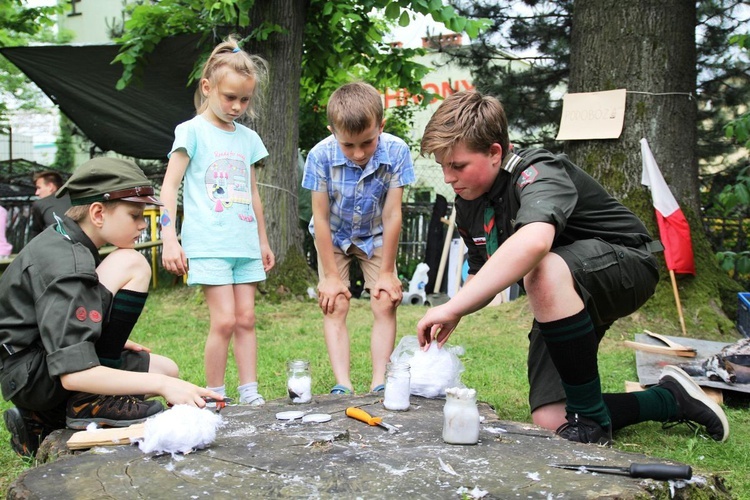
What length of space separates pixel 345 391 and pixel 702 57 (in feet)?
19.7

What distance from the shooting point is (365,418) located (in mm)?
2303

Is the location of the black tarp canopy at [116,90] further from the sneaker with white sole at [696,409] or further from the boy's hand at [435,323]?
the sneaker with white sole at [696,409]

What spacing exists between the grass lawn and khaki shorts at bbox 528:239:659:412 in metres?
0.43

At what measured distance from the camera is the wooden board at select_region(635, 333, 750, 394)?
11.6 feet

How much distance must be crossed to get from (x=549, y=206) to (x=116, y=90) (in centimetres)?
730

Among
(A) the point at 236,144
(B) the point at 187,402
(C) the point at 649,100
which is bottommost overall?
(B) the point at 187,402

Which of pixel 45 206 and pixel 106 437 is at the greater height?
pixel 45 206

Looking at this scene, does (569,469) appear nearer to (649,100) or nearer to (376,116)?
(376,116)

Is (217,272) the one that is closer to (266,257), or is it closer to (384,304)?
(266,257)

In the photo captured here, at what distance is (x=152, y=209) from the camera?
952 centimetres

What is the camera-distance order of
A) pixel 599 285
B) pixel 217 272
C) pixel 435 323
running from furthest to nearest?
pixel 217 272 → pixel 599 285 → pixel 435 323

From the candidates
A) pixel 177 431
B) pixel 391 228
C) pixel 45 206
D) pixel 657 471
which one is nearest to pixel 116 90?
pixel 45 206

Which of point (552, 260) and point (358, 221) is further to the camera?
point (358, 221)

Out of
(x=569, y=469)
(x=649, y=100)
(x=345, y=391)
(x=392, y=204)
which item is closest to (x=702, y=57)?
(x=649, y=100)
